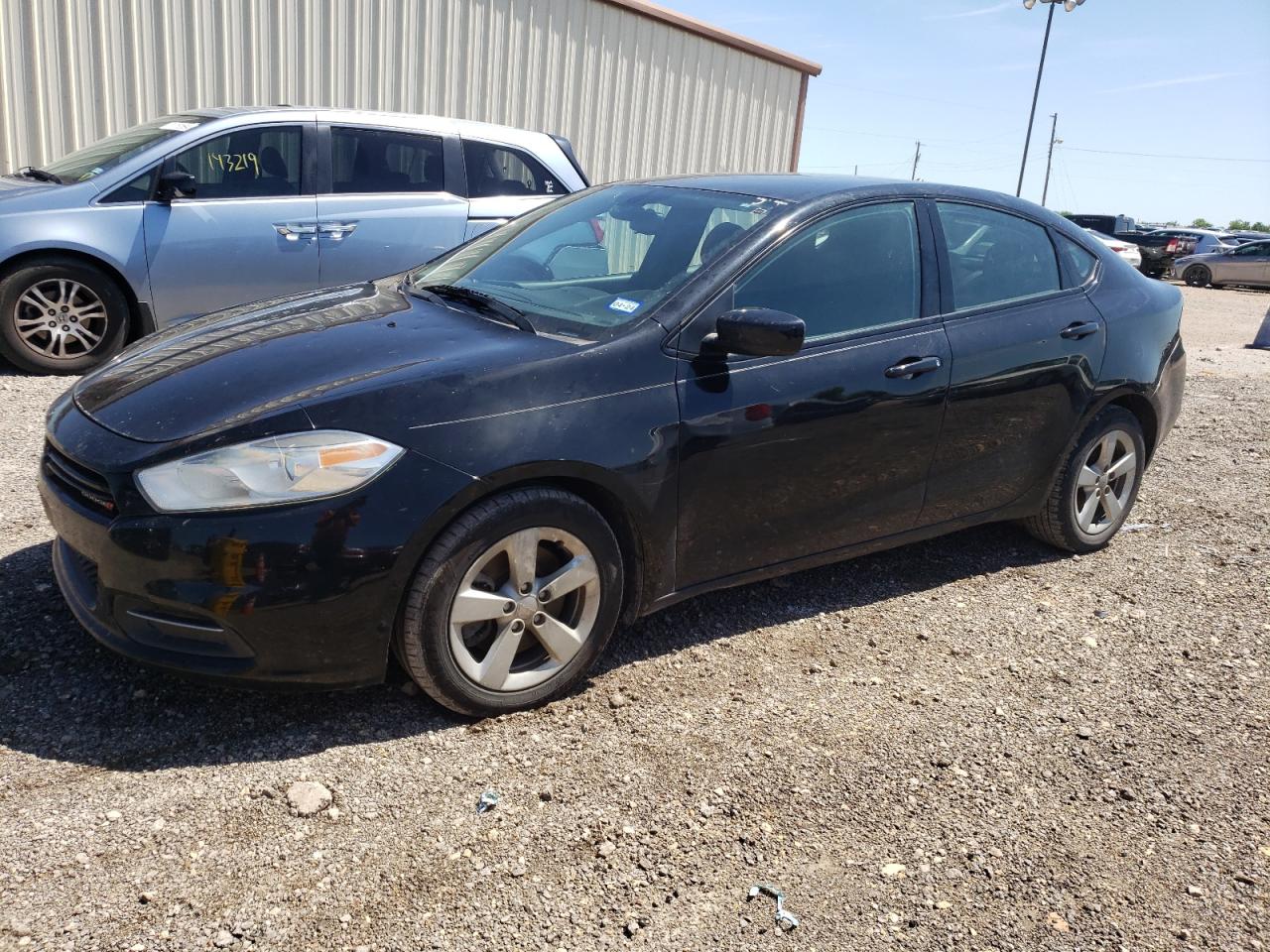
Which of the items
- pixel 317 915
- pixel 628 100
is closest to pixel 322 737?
pixel 317 915

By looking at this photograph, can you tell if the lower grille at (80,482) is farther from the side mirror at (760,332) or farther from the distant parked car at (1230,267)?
the distant parked car at (1230,267)

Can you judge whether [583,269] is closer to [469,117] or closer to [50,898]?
[50,898]

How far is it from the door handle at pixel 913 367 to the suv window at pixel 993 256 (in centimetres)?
32

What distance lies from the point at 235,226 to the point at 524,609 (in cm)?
498

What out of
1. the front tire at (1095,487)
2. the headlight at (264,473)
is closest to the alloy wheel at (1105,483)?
the front tire at (1095,487)

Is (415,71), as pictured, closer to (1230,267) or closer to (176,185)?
(176,185)

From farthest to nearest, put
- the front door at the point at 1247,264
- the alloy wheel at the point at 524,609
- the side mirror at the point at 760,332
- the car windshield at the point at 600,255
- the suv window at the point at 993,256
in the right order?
the front door at the point at 1247,264, the suv window at the point at 993,256, the car windshield at the point at 600,255, the side mirror at the point at 760,332, the alloy wheel at the point at 524,609

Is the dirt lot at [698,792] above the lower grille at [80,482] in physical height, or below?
below

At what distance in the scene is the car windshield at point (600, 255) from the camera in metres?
3.47

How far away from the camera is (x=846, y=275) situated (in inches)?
149

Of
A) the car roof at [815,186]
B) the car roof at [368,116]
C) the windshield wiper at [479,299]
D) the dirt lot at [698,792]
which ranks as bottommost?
the dirt lot at [698,792]

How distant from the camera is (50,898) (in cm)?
228

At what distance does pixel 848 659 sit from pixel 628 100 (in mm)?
11087

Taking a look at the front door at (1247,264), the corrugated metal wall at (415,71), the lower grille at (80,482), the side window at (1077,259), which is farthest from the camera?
the front door at (1247,264)
